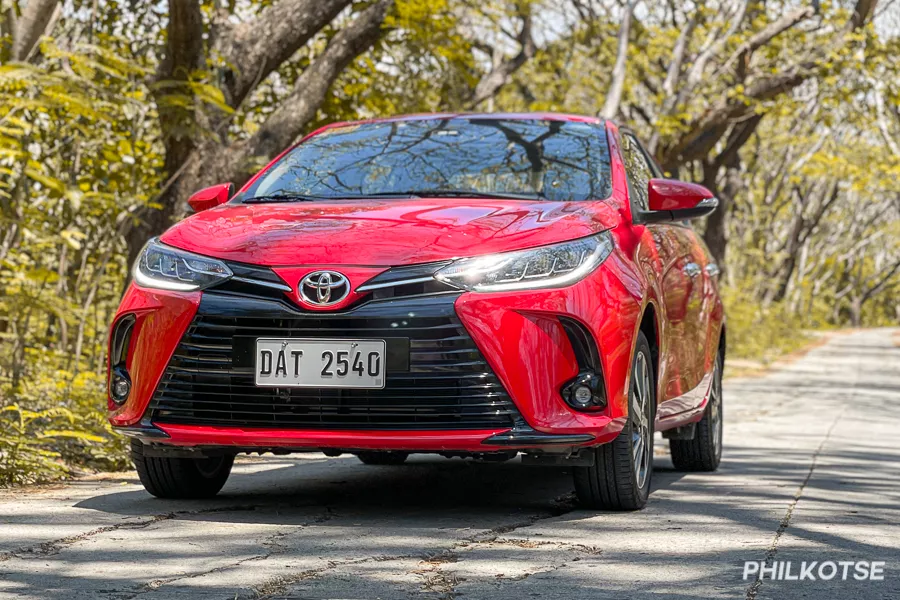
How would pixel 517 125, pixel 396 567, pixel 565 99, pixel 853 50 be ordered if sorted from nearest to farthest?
pixel 396 567 < pixel 517 125 < pixel 853 50 < pixel 565 99

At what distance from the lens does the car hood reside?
15.9 feet

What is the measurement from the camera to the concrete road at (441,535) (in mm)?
3889

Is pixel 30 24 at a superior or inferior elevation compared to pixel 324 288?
superior

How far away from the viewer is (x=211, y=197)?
6.04m

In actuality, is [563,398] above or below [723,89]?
below

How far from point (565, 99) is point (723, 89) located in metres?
5.57

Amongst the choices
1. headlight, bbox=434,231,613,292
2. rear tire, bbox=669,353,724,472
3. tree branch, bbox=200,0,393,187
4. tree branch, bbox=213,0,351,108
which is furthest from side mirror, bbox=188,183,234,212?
tree branch, bbox=213,0,351,108

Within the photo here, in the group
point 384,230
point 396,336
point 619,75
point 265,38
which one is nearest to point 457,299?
point 396,336

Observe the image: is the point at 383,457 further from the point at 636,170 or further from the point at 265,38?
the point at 265,38

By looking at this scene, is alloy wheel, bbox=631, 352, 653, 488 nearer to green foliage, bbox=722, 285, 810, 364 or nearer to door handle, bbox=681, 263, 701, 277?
door handle, bbox=681, 263, 701, 277

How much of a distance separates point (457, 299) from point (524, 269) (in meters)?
0.29

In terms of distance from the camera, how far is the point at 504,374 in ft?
15.7

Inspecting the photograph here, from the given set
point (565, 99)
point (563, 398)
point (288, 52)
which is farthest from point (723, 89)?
point (563, 398)

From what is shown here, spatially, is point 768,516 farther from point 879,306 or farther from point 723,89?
point 879,306
